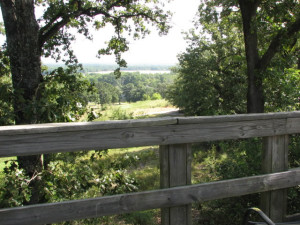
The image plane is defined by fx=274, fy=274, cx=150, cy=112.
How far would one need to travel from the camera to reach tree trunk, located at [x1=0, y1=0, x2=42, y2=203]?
12.4ft

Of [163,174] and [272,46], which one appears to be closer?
[163,174]

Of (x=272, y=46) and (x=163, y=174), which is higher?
(x=272, y=46)

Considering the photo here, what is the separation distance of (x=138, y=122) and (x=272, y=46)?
811 centimetres

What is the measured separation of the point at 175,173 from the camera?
2.02 m

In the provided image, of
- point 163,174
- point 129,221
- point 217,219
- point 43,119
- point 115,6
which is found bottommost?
point 129,221

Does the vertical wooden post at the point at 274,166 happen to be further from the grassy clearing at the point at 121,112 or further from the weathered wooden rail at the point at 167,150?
the grassy clearing at the point at 121,112

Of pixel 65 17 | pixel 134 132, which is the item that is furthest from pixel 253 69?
pixel 134 132

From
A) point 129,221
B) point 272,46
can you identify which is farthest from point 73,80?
point 272,46

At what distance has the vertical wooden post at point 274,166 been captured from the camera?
2.35 m

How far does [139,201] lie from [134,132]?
0.48m

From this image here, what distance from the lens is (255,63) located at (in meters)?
9.30

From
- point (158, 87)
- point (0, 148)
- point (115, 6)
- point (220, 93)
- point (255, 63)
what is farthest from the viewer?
point (158, 87)

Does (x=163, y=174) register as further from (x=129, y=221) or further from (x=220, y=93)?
(x=220, y=93)

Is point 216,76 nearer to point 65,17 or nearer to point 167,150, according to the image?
point 65,17
